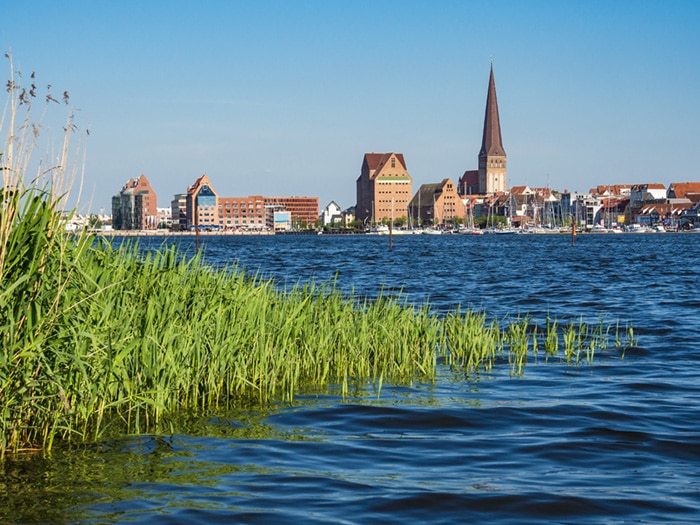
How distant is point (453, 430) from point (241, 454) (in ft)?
9.00

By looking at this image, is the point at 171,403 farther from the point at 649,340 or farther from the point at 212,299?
the point at 649,340

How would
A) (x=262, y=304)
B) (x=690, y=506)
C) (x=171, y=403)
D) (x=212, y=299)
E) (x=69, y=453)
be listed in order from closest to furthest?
(x=690, y=506), (x=69, y=453), (x=171, y=403), (x=212, y=299), (x=262, y=304)

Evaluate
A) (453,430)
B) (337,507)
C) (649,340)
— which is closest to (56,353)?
(337,507)

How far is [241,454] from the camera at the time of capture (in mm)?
9141

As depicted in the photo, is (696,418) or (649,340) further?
(649,340)

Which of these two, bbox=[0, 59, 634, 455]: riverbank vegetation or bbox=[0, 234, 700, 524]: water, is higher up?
bbox=[0, 59, 634, 455]: riverbank vegetation

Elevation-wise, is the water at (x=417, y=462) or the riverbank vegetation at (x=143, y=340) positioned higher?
the riverbank vegetation at (x=143, y=340)

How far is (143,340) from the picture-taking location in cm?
939

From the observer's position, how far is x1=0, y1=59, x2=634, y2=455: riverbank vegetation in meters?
7.94

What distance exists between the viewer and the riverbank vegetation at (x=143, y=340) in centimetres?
794

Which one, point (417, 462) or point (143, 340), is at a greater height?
point (143, 340)

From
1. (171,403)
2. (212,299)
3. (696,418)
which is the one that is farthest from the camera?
(212,299)

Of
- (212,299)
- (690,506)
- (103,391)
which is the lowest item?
(690,506)

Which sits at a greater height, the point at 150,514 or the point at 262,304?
the point at 262,304
